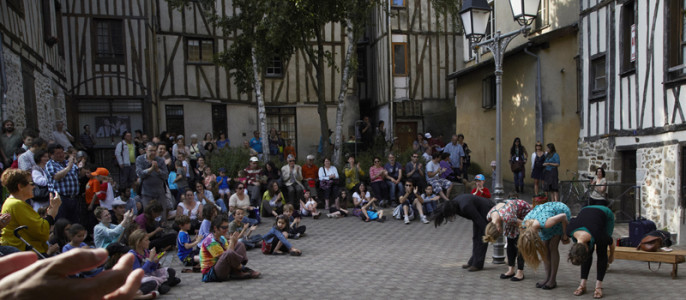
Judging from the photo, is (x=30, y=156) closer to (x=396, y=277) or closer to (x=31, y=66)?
(x=396, y=277)

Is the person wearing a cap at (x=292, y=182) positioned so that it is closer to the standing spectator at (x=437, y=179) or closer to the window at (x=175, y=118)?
the standing spectator at (x=437, y=179)

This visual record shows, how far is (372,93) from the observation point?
79.1 ft

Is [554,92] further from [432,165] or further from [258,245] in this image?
[258,245]

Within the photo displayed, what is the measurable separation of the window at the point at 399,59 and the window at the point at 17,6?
1411cm

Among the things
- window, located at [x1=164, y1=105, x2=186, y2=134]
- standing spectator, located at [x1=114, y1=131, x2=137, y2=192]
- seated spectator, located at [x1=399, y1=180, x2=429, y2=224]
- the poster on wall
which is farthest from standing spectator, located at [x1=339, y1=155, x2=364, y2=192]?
the poster on wall

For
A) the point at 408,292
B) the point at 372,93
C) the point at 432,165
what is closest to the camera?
the point at 408,292

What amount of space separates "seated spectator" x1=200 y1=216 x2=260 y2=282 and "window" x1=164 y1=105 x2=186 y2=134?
44.6 feet

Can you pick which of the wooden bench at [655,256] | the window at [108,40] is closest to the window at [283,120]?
the window at [108,40]

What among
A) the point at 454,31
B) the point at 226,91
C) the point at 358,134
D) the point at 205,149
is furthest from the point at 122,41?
the point at 454,31

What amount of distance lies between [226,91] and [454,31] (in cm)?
1023

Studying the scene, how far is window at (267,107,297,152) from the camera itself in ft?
71.1

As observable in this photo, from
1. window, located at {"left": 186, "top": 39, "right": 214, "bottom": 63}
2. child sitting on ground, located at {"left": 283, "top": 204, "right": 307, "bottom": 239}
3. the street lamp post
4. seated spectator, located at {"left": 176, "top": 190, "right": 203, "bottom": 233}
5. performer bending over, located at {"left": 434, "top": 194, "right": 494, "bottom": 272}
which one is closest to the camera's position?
performer bending over, located at {"left": 434, "top": 194, "right": 494, "bottom": 272}

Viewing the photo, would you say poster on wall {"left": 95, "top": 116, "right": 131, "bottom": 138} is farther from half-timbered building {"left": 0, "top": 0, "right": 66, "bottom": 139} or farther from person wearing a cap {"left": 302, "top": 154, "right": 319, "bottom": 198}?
person wearing a cap {"left": 302, "top": 154, "right": 319, "bottom": 198}

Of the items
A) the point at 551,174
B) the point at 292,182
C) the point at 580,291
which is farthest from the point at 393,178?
the point at 580,291
